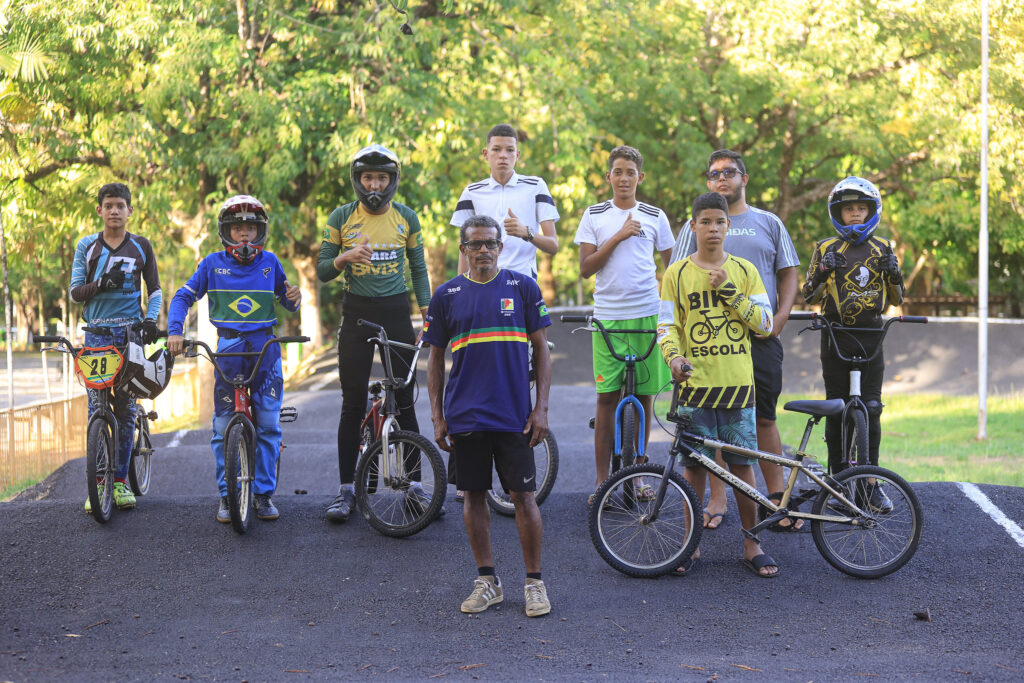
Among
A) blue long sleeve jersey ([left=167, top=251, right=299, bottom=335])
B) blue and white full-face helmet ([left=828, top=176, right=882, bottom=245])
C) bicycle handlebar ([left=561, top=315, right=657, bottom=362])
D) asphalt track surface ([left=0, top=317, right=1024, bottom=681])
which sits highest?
blue and white full-face helmet ([left=828, top=176, right=882, bottom=245])

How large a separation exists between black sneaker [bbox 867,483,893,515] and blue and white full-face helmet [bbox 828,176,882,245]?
1.63 metres

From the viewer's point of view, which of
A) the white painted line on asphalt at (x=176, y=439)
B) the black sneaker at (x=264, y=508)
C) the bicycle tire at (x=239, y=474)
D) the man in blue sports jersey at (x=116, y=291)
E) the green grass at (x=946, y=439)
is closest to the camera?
the bicycle tire at (x=239, y=474)

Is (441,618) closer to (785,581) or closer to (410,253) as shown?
(785,581)

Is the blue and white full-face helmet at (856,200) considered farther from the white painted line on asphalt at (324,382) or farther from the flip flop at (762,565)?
the white painted line on asphalt at (324,382)

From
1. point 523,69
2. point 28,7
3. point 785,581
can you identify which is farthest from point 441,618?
point 523,69

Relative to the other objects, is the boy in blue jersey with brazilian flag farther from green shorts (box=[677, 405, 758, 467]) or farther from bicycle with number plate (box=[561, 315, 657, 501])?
green shorts (box=[677, 405, 758, 467])

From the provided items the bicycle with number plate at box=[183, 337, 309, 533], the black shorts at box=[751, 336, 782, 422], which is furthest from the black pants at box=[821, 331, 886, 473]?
the bicycle with number plate at box=[183, 337, 309, 533]

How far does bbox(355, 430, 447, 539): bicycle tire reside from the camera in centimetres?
634

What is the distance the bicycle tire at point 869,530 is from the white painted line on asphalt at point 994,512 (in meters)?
0.98

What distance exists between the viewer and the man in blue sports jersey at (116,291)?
6.99 meters

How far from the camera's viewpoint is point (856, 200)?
6.54 meters

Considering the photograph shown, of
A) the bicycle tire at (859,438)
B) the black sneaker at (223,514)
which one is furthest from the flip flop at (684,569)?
the black sneaker at (223,514)

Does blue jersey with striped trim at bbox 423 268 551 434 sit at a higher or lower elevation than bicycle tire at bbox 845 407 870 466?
higher

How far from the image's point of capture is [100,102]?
48.3ft
